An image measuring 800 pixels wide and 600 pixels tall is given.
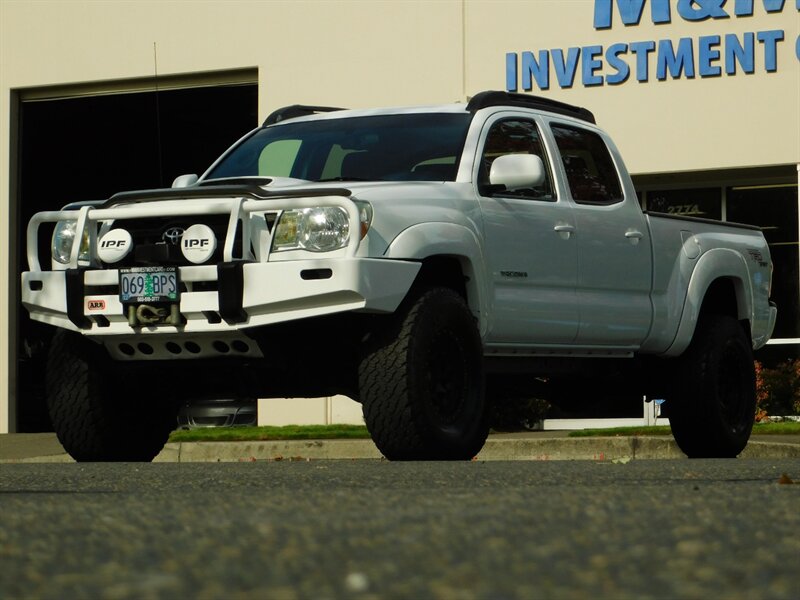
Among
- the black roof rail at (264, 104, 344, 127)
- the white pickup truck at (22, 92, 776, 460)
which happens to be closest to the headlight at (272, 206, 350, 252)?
the white pickup truck at (22, 92, 776, 460)

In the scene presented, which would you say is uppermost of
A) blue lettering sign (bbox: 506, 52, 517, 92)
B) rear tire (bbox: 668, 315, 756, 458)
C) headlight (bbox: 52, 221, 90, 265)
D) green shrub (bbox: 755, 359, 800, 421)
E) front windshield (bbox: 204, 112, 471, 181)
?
blue lettering sign (bbox: 506, 52, 517, 92)

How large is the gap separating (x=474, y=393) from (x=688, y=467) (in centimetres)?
120

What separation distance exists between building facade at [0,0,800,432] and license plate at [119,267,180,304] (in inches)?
445

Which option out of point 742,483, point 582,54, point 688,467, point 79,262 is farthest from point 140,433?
point 582,54

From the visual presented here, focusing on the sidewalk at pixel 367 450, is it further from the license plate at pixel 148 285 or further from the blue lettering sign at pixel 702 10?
the blue lettering sign at pixel 702 10

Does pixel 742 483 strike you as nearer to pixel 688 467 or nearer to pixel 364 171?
pixel 688 467

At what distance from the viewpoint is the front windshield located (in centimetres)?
848

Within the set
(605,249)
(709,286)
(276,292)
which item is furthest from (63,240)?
(709,286)

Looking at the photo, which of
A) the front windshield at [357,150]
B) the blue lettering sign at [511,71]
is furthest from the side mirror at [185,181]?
the blue lettering sign at [511,71]

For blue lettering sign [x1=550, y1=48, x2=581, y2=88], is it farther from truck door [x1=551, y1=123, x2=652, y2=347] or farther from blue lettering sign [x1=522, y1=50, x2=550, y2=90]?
truck door [x1=551, y1=123, x2=652, y2=347]

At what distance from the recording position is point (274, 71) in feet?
65.5

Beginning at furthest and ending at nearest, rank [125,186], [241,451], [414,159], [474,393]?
1. [125,186]
2. [241,451]
3. [414,159]
4. [474,393]

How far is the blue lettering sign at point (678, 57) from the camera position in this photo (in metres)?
17.9

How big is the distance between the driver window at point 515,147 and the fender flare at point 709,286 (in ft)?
4.26
